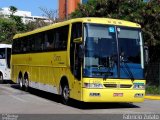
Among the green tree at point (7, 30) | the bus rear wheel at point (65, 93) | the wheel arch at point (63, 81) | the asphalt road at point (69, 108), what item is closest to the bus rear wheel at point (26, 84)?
the asphalt road at point (69, 108)

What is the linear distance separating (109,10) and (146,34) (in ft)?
11.6

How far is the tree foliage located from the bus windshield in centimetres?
907

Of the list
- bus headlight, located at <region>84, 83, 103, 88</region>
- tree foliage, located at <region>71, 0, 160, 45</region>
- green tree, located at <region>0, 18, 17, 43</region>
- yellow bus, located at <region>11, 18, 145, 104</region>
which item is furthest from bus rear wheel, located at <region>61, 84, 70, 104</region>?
green tree, located at <region>0, 18, 17, 43</region>

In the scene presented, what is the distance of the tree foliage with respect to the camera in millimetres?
25500

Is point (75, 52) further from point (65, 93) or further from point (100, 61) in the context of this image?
point (65, 93)

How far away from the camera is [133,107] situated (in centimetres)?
1667

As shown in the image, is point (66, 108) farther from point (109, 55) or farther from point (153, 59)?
point (153, 59)

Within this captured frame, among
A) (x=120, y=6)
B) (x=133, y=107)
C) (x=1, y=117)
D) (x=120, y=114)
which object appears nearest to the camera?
(x=1, y=117)

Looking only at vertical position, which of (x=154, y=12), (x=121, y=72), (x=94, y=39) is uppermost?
(x=154, y=12)

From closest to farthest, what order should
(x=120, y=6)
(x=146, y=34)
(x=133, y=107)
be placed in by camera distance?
(x=133, y=107) → (x=146, y=34) → (x=120, y=6)

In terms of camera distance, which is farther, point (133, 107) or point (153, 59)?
point (153, 59)

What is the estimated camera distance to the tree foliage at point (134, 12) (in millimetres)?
25500

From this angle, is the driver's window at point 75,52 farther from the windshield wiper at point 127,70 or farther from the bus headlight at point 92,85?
the windshield wiper at point 127,70

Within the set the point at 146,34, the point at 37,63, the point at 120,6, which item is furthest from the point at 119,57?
the point at 120,6
